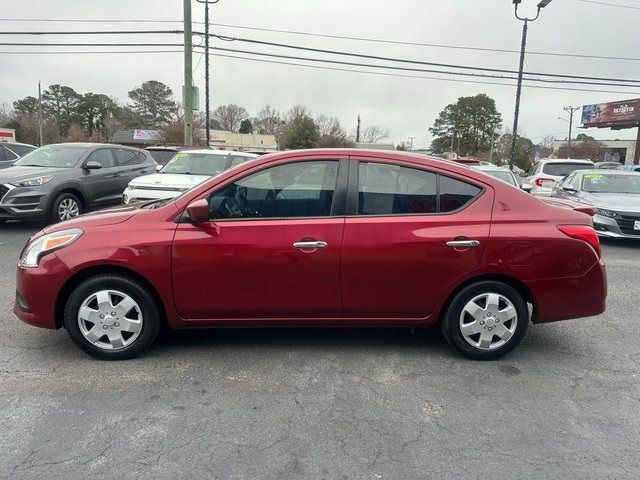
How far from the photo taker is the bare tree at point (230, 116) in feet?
301

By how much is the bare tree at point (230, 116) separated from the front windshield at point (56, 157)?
84.4 metres

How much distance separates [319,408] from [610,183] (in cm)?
944

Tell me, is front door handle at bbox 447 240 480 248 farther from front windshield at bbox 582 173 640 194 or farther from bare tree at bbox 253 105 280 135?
bare tree at bbox 253 105 280 135

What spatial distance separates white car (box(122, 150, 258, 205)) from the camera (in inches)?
355

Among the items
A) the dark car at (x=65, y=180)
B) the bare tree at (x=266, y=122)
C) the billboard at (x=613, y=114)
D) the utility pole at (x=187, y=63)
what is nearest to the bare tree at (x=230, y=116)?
the bare tree at (x=266, y=122)

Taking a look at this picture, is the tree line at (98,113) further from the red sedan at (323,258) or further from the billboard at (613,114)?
the red sedan at (323,258)

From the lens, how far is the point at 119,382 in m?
3.37

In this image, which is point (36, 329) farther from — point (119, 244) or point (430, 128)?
point (430, 128)

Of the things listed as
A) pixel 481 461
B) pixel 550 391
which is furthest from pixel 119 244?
pixel 550 391

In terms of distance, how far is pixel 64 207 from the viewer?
8984mm

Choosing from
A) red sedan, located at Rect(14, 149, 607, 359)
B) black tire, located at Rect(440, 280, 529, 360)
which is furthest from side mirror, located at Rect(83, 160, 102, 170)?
black tire, located at Rect(440, 280, 529, 360)

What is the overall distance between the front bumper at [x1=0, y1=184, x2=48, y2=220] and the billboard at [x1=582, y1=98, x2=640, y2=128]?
49123 millimetres

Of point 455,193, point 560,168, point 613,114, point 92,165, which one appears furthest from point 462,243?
point 613,114

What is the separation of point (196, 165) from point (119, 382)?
7.25 m
